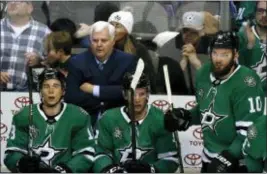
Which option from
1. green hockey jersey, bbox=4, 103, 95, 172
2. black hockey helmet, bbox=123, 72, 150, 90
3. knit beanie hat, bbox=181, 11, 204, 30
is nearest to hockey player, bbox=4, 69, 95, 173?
green hockey jersey, bbox=4, 103, 95, 172

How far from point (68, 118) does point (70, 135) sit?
10 cm

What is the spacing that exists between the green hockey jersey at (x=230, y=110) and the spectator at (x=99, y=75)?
23.0 inches

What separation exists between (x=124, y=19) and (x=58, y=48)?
0.44 meters

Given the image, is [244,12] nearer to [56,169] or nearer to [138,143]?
[138,143]

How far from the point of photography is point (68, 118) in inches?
185

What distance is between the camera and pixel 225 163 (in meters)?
4.38

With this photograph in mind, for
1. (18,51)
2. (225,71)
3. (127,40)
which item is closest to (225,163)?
(225,71)

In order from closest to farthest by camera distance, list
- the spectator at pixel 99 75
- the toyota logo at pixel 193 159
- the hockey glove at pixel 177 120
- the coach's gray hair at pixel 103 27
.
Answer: the hockey glove at pixel 177 120
the spectator at pixel 99 75
the coach's gray hair at pixel 103 27
the toyota logo at pixel 193 159

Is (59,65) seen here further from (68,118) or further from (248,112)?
(248,112)

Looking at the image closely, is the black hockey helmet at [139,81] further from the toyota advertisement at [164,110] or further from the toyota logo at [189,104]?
the toyota logo at [189,104]

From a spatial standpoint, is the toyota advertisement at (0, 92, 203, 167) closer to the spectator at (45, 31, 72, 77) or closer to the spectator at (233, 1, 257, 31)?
the spectator at (45, 31, 72, 77)

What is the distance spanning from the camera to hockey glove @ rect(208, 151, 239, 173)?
437 cm

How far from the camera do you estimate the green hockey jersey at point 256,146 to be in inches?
164

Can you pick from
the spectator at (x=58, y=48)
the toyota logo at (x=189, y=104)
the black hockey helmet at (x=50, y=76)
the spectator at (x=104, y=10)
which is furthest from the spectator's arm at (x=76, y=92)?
the toyota logo at (x=189, y=104)
